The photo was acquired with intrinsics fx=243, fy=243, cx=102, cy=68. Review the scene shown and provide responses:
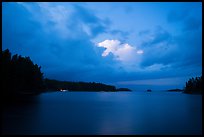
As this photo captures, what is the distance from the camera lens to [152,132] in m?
23.5

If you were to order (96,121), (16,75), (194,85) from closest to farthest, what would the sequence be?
(96,121) < (16,75) < (194,85)

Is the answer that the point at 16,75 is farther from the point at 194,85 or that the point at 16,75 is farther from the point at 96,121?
the point at 194,85

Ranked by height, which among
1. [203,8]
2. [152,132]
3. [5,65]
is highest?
[5,65]

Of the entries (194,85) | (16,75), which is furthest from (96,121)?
(194,85)

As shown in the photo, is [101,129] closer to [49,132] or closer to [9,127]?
[49,132]

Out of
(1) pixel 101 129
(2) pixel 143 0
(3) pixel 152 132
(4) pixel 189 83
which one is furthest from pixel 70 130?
(4) pixel 189 83

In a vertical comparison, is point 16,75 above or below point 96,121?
above

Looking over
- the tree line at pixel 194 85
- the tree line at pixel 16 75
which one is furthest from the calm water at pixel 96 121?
the tree line at pixel 194 85

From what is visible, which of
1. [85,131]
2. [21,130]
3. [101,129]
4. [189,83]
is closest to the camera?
[21,130]

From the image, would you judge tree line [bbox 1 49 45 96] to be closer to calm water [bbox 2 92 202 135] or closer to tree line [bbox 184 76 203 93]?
calm water [bbox 2 92 202 135]

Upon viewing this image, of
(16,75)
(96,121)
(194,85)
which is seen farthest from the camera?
(194,85)

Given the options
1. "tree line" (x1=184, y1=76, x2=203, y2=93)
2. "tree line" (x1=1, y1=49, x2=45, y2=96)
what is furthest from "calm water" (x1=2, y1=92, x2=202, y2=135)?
"tree line" (x1=184, y1=76, x2=203, y2=93)

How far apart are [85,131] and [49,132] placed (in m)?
3.38

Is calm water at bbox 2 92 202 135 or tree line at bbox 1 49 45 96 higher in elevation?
tree line at bbox 1 49 45 96
